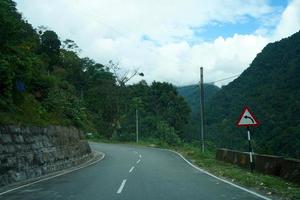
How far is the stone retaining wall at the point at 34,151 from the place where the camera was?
17.2 m

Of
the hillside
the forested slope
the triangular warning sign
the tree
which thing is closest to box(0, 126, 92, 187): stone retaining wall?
the triangular warning sign

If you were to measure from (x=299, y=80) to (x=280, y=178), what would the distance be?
37846 millimetres

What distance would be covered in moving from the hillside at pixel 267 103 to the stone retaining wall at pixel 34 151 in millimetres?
19461

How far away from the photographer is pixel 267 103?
2010 inches

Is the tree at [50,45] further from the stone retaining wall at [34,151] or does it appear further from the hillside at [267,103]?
the stone retaining wall at [34,151]

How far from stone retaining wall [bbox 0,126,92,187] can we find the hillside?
19.5 m

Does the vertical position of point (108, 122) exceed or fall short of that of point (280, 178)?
it exceeds it

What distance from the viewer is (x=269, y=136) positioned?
151 ft

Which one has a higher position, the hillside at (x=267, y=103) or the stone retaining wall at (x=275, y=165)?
the hillside at (x=267, y=103)

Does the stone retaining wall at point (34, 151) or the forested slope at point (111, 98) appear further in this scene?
the forested slope at point (111, 98)

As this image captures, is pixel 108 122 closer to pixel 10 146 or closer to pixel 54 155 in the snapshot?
pixel 54 155

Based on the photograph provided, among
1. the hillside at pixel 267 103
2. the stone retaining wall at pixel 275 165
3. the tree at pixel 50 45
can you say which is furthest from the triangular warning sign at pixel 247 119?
the tree at pixel 50 45

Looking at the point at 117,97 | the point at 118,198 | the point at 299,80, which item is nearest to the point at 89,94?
the point at 117,97

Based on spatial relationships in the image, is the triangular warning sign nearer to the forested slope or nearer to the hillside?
the hillside
